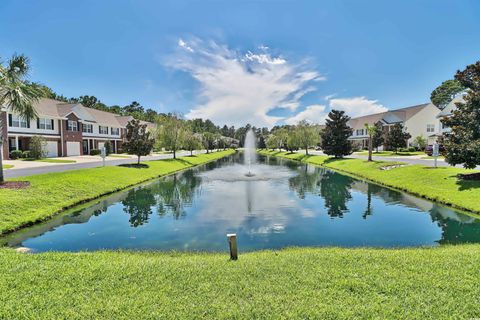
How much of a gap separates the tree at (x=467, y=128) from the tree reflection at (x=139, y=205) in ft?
59.2

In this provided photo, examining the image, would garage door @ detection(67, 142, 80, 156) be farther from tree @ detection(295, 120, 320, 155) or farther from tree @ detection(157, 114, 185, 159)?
tree @ detection(295, 120, 320, 155)

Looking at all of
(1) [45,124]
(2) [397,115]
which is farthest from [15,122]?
(2) [397,115]

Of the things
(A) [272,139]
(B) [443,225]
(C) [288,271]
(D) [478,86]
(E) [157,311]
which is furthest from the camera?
(A) [272,139]

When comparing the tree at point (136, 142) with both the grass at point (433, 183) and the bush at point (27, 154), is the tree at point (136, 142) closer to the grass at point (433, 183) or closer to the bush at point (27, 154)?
the bush at point (27, 154)

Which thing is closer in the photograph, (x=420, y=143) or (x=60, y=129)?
(x=60, y=129)

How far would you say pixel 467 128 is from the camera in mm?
17281

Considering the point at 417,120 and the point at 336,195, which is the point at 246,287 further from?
the point at 417,120

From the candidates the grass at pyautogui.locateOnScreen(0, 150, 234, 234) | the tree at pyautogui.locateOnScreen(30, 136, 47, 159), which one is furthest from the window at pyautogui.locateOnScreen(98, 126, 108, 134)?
the grass at pyautogui.locateOnScreen(0, 150, 234, 234)

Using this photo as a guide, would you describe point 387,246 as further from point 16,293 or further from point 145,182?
point 145,182

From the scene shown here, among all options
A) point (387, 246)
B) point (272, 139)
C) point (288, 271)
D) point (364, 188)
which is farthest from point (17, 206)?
point (272, 139)

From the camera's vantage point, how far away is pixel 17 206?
11.9 m

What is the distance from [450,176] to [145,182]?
22.6 metres

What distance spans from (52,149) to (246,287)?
4479 centimetres

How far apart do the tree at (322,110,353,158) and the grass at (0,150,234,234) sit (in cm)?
2817
